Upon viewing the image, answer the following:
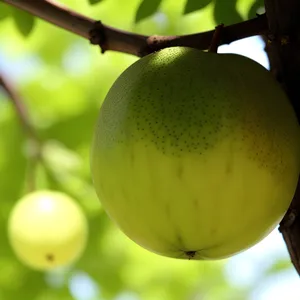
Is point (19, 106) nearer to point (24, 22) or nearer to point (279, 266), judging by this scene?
point (24, 22)

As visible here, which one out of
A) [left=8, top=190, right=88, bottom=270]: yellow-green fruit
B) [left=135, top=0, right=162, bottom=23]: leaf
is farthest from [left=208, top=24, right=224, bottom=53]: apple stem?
[left=8, top=190, right=88, bottom=270]: yellow-green fruit

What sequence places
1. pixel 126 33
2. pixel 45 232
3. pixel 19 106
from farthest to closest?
1. pixel 19 106
2. pixel 45 232
3. pixel 126 33

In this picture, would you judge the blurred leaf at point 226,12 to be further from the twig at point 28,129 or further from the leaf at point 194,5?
the twig at point 28,129

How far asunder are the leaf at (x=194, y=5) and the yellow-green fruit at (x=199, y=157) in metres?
0.14

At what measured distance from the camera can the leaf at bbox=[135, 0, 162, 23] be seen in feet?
1.82

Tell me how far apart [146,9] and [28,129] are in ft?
1.81

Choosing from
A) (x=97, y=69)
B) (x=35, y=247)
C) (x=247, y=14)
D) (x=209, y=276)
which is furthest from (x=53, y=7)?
(x=209, y=276)

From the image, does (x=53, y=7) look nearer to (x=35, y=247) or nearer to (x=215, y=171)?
(x=215, y=171)

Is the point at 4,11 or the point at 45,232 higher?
the point at 4,11

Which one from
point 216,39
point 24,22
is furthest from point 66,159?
point 216,39

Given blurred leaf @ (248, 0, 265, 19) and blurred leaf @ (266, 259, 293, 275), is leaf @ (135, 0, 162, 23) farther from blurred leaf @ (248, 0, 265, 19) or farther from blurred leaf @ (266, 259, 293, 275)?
blurred leaf @ (266, 259, 293, 275)

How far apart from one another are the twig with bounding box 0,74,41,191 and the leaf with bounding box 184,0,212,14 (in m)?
0.54

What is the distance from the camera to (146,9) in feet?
1.82

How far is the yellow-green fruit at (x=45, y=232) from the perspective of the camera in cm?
91
